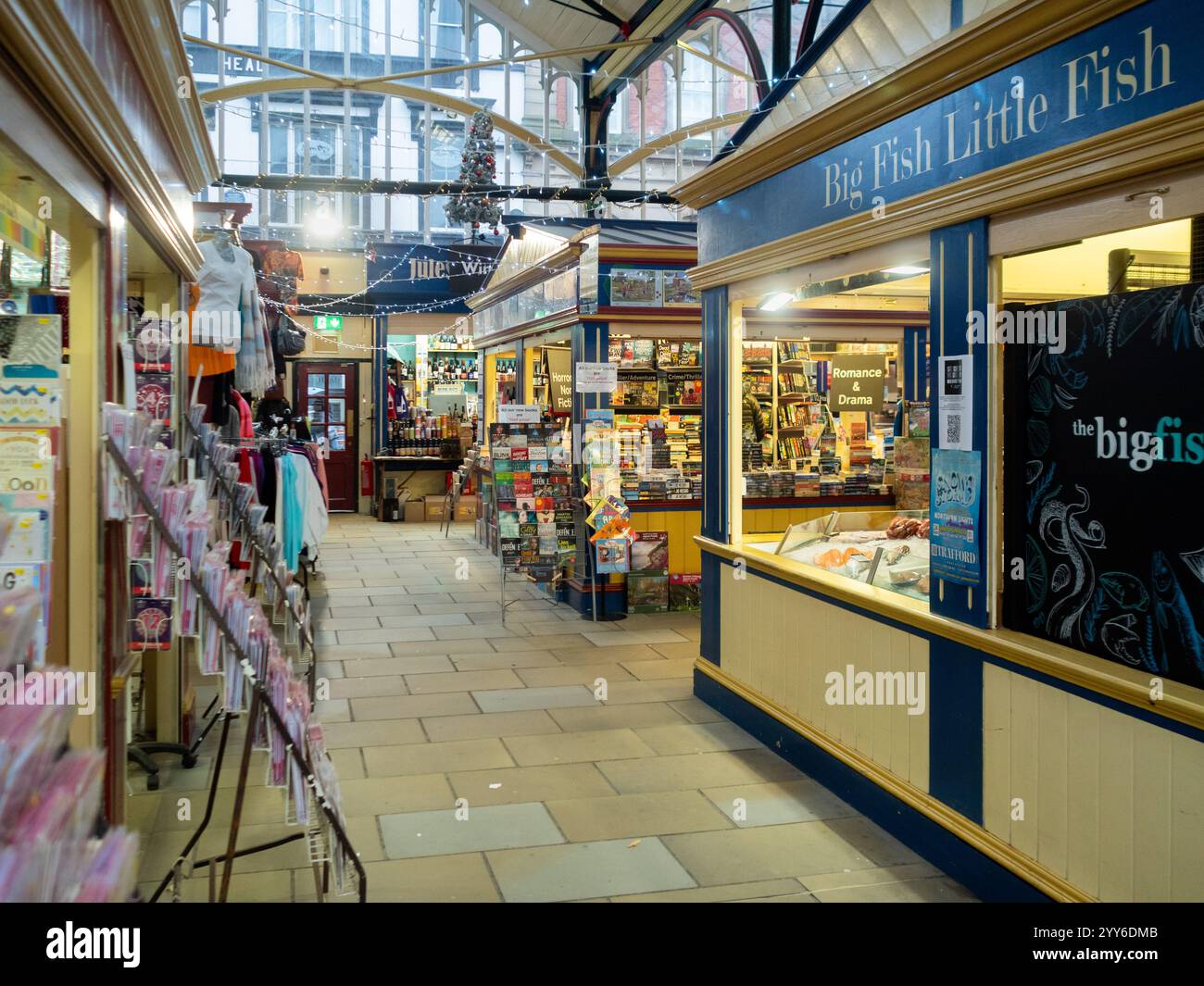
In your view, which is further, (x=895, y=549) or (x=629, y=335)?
(x=629, y=335)

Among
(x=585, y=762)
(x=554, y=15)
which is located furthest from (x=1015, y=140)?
(x=554, y=15)

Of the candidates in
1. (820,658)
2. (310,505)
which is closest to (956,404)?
(820,658)

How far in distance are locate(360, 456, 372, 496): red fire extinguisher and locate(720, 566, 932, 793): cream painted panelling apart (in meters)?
11.8

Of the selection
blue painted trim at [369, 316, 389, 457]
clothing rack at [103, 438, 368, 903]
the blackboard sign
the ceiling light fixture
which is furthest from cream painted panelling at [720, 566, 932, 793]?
blue painted trim at [369, 316, 389, 457]

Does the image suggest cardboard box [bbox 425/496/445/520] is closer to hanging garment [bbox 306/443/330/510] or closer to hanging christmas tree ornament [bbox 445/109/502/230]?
hanging christmas tree ornament [bbox 445/109/502/230]

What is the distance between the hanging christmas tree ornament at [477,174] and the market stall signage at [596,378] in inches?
217

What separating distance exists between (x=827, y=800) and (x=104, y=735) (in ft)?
9.47

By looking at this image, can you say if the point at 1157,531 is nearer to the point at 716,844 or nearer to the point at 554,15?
the point at 716,844

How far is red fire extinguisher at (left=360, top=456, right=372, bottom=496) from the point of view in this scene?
16.9 m

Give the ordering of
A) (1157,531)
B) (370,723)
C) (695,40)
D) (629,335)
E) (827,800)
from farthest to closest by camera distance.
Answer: (695,40), (629,335), (370,723), (827,800), (1157,531)

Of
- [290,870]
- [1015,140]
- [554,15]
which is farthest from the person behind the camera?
[554,15]

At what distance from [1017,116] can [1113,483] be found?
1.24 meters

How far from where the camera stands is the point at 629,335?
924cm

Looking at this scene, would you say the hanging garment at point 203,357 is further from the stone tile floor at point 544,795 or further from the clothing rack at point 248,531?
the stone tile floor at point 544,795
